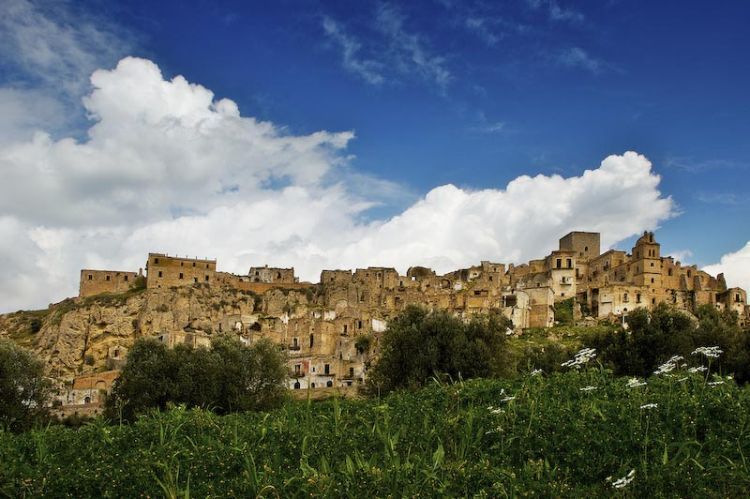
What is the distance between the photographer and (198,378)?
35000mm

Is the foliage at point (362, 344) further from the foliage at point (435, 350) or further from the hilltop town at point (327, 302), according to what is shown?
the foliage at point (435, 350)

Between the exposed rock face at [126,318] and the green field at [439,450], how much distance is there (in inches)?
2784

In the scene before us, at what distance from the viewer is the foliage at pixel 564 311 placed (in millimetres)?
80062

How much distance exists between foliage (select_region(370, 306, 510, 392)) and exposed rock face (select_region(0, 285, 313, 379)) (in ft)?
179

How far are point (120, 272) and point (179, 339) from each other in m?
26.5

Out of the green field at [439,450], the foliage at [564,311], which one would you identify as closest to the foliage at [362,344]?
the foliage at [564,311]

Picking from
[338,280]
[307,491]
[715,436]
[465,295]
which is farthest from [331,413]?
[338,280]

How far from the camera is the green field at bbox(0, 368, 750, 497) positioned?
8.61 metres

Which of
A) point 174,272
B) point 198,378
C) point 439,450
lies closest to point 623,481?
point 439,450

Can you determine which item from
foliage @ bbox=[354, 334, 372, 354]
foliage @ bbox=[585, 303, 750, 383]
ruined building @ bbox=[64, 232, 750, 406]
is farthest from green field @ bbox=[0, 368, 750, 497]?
foliage @ bbox=[354, 334, 372, 354]

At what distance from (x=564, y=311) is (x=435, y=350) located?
56096mm

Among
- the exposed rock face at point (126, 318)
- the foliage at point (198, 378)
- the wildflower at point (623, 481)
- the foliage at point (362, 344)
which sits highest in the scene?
the exposed rock face at point (126, 318)

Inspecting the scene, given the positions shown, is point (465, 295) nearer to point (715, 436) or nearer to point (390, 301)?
point (390, 301)

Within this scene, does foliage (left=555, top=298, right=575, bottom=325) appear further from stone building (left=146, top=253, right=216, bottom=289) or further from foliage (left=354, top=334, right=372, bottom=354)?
stone building (left=146, top=253, right=216, bottom=289)
